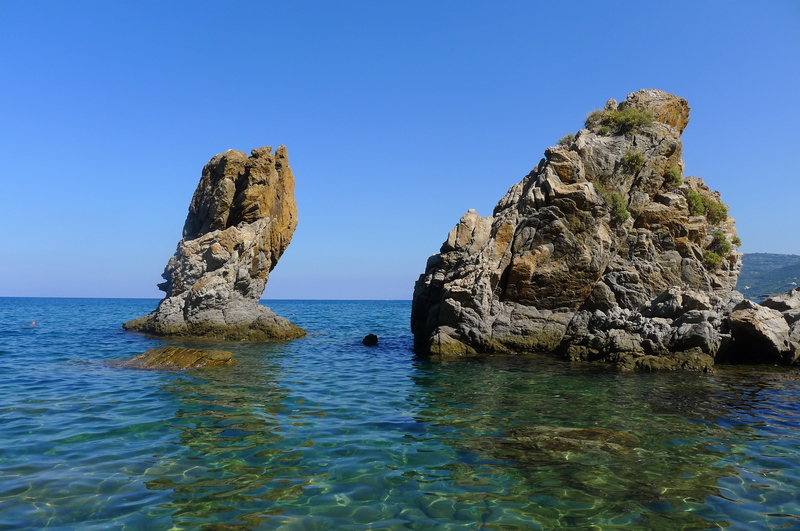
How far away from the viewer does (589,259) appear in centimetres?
2259

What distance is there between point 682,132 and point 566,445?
2610 cm

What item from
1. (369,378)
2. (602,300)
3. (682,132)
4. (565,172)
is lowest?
(369,378)

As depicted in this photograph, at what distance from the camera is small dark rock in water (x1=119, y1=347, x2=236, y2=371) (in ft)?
56.1

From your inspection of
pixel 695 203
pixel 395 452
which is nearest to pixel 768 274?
pixel 695 203

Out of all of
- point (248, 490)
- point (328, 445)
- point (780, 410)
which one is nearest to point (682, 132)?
point (780, 410)

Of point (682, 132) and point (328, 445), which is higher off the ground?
point (682, 132)

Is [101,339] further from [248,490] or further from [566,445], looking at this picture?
[566,445]

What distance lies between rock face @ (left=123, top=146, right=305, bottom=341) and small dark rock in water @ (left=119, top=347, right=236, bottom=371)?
9.58 m

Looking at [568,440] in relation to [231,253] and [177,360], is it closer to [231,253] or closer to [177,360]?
[177,360]

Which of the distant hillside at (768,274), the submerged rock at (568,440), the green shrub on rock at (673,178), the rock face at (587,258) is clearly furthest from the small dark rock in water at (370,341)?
the distant hillside at (768,274)

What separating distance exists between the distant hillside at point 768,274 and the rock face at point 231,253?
90.8 m

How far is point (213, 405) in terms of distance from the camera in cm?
1175

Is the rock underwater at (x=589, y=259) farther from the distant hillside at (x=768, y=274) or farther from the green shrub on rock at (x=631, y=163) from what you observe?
the distant hillside at (x=768, y=274)

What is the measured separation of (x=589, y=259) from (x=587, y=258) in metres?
0.12
